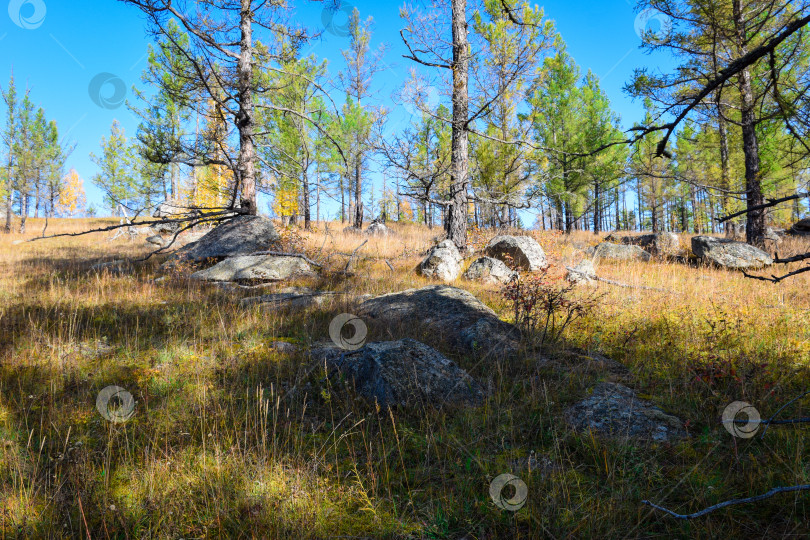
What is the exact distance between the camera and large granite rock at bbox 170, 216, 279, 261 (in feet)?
28.1

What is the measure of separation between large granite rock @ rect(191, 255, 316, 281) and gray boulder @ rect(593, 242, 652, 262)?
8.69m

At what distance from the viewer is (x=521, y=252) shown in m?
8.42

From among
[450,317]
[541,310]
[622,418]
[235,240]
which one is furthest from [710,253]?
[235,240]

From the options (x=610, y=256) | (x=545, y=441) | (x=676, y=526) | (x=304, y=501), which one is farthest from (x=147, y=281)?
(x=610, y=256)

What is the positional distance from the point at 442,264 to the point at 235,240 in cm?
512

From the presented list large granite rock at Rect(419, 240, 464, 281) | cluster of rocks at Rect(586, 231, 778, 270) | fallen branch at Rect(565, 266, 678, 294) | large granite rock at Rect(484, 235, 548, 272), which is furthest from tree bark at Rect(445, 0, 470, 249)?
cluster of rocks at Rect(586, 231, 778, 270)

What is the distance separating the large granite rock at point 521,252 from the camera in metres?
8.30

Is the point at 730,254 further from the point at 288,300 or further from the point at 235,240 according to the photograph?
the point at 235,240

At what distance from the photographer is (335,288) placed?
23.2 feet

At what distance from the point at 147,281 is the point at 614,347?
26.4 feet

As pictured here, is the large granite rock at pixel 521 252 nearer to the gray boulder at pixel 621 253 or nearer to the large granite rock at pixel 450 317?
the gray boulder at pixel 621 253

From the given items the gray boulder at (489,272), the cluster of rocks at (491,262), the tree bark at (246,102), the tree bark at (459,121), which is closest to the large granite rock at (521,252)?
the cluster of rocks at (491,262)

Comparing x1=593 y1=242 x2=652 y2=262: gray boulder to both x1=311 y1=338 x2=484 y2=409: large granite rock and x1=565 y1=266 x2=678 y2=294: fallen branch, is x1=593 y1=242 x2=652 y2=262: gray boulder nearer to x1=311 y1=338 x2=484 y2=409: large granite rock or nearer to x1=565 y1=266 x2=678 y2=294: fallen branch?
x1=565 y1=266 x2=678 y2=294: fallen branch

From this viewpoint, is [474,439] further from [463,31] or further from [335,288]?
[463,31]
